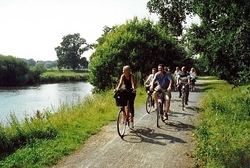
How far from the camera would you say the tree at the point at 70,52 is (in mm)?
121562

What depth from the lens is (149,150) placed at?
7691mm

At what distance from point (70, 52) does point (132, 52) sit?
97929mm

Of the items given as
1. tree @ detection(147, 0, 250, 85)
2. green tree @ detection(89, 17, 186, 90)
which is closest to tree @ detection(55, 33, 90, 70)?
green tree @ detection(89, 17, 186, 90)

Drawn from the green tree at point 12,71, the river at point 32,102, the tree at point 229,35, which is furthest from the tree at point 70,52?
the tree at point 229,35

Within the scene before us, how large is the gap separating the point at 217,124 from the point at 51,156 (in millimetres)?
5912

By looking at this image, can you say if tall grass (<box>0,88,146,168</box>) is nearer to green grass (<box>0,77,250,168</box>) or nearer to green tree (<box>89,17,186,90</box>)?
green grass (<box>0,77,250,168</box>)

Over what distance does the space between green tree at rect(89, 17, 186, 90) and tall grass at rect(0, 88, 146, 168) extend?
633 inches

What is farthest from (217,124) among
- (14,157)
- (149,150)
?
(14,157)

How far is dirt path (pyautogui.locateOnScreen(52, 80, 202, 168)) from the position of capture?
6844 millimetres

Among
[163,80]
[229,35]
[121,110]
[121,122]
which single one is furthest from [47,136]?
[229,35]

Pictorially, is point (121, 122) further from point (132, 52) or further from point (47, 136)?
point (132, 52)

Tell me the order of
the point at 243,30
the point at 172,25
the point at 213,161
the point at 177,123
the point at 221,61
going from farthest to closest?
the point at 172,25
the point at 221,61
the point at 177,123
the point at 243,30
the point at 213,161

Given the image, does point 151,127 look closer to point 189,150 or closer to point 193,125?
point 193,125

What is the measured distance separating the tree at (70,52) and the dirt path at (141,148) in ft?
374
